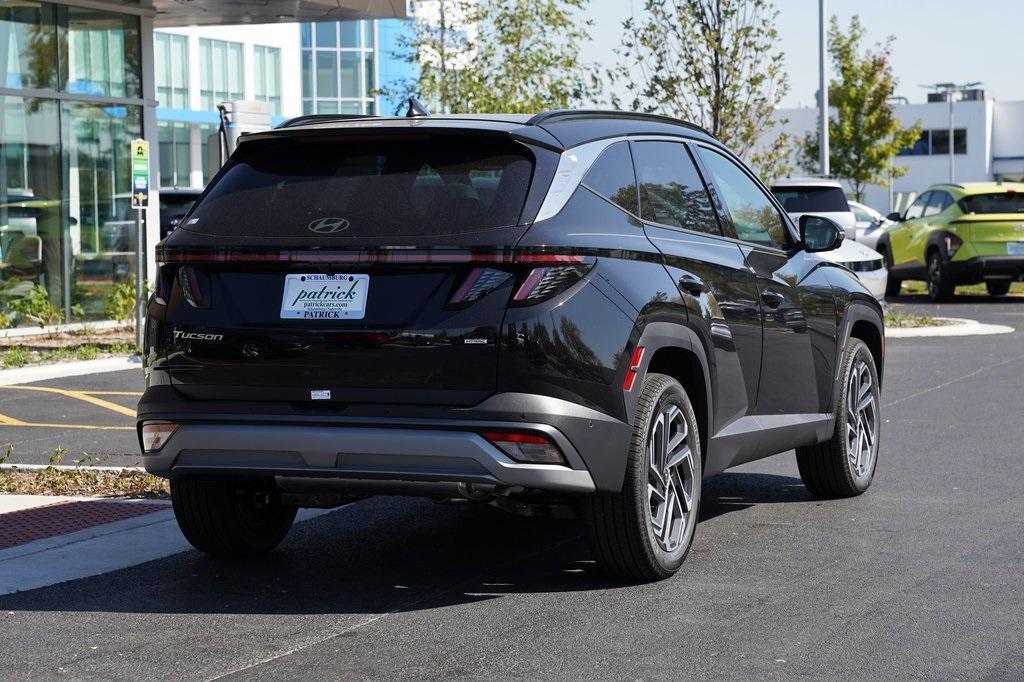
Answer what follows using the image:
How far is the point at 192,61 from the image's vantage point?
54.7m

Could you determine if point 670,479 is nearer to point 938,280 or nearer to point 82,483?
point 82,483

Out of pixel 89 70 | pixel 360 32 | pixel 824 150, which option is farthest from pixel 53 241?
pixel 360 32

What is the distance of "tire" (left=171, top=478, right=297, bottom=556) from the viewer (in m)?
6.77

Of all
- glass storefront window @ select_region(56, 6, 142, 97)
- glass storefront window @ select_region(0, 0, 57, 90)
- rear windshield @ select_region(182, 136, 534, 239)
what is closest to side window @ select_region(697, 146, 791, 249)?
rear windshield @ select_region(182, 136, 534, 239)

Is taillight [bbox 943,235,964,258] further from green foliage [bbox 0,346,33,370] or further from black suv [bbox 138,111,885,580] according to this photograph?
black suv [bbox 138,111,885,580]

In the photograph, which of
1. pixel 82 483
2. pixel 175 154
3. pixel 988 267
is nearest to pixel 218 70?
pixel 175 154

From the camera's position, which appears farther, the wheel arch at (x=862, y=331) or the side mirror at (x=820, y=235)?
the wheel arch at (x=862, y=331)

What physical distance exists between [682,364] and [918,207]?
894 inches

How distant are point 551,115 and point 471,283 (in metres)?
1.02

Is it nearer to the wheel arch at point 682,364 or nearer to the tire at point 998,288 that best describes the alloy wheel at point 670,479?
the wheel arch at point 682,364

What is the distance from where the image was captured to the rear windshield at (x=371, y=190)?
19.3 feet

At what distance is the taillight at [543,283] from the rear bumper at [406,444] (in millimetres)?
348

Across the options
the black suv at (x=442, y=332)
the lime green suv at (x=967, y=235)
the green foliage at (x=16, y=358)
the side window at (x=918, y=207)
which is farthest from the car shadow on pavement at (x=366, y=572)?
the side window at (x=918, y=207)

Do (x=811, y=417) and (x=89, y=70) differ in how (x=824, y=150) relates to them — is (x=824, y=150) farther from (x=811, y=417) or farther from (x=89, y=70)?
(x=811, y=417)
